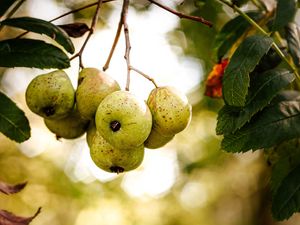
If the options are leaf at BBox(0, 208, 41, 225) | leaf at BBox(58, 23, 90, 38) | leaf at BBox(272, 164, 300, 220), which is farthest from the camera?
leaf at BBox(58, 23, 90, 38)

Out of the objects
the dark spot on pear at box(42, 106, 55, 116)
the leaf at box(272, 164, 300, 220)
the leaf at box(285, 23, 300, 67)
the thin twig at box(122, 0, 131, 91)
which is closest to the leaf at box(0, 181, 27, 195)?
the dark spot on pear at box(42, 106, 55, 116)

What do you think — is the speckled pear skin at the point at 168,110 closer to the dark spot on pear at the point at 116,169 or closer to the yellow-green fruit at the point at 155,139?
the yellow-green fruit at the point at 155,139

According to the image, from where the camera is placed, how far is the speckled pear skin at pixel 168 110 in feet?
4.84

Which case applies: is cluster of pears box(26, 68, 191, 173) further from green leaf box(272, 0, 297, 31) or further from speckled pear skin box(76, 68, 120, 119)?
green leaf box(272, 0, 297, 31)

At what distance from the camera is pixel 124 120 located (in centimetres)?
142

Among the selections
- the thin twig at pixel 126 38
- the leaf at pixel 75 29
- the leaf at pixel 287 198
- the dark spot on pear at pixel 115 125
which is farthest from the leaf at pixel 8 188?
the leaf at pixel 287 198

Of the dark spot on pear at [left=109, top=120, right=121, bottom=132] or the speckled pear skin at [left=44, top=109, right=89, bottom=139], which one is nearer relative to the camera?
the dark spot on pear at [left=109, top=120, right=121, bottom=132]

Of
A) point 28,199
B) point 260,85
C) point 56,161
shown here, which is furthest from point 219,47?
point 28,199

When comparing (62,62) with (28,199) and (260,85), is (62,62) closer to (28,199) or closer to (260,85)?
(260,85)

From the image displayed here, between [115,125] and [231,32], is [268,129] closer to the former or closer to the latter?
[115,125]

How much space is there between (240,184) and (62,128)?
7308mm

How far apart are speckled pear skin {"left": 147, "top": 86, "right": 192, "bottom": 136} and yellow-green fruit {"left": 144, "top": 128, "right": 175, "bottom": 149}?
25 millimetres

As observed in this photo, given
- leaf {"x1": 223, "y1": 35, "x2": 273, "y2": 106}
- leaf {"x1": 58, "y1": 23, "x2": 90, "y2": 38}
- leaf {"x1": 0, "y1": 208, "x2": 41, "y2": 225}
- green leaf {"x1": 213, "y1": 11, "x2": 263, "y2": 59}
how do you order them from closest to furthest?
leaf {"x1": 0, "y1": 208, "x2": 41, "y2": 225}, leaf {"x1": 223, "y1": 35, "x2": 273, "y2": 106}, leaf {"x1": 58, "y1": 23, "x2": 90, "y2": 38}, green leaf {"x1": 213, "y1": 11, "x2": 263, "y2": 59}

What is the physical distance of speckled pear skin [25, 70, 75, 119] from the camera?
4.99ft
